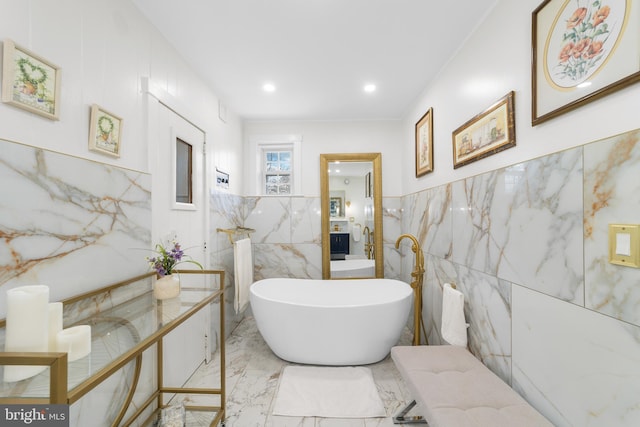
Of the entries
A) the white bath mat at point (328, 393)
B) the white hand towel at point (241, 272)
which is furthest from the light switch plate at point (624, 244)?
the white hand towel at point (241, 272)

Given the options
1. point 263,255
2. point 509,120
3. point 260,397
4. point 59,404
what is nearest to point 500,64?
point 509,120

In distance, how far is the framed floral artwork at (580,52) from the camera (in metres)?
0.88

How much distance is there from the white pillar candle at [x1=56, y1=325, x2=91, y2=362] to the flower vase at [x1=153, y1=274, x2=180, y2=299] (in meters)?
0.61

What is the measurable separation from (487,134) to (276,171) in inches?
97.0

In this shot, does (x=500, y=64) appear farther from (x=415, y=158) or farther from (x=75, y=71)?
(x=75, y=71)

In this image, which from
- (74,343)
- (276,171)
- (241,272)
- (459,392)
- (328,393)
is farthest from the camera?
(276,171)

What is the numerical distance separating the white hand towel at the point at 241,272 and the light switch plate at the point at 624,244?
8.39ft

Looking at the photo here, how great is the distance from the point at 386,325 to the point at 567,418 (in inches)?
46.9

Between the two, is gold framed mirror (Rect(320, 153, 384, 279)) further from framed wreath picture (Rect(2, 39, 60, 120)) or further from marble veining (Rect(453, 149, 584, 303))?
framed wreath picture (Rect(2, 39, 60, 120))

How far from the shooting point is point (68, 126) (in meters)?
1.16

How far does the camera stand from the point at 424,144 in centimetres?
262

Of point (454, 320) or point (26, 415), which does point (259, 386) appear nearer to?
point (454, 320)

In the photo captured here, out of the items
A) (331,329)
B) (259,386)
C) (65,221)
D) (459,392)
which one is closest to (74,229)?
(65,221)

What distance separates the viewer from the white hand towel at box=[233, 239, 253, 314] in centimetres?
270
